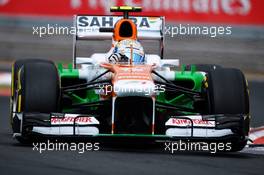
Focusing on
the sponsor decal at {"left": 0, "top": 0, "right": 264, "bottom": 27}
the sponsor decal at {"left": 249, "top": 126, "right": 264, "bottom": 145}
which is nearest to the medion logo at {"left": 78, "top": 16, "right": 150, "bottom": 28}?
the sponsor decal at {"left": 249, "top": 126, "right": 264, "bottom": 145}

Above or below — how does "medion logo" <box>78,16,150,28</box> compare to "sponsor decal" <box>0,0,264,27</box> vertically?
below

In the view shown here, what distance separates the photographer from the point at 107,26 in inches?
614

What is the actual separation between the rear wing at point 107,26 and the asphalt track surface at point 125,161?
2993mm

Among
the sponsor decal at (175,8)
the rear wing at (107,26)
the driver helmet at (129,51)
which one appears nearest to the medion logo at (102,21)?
the rear wing at (107,26)

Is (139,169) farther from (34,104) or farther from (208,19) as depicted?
(208,19)

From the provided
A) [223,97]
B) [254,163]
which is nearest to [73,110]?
[223,97]

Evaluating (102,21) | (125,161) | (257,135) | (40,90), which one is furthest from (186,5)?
(125,161)

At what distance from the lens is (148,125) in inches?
486

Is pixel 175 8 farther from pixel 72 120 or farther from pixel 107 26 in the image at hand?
pixel 72 120

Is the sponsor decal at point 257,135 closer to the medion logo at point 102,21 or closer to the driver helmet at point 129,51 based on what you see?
the driver helmet at point 129,51

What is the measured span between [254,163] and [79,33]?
4847mm

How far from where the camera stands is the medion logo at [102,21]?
15547mm

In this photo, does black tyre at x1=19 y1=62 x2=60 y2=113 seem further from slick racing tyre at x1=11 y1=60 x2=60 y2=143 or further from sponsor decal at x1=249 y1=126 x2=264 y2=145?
sponsor decal at x1=249 y1=126 x2=264 y2=145

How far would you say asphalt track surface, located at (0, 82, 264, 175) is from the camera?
10.2m
